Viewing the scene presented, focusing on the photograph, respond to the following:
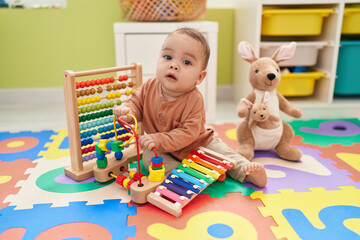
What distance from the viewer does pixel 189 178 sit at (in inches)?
39.6

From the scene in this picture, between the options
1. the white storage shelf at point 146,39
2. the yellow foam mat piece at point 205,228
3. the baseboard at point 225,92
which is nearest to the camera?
the yellow foam mat piece at point 205,228

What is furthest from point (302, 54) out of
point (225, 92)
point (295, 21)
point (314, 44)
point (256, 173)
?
point (256, 173)

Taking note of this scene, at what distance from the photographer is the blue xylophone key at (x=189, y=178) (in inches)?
38.7

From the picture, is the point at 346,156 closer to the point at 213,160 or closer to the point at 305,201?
the point at 305,201

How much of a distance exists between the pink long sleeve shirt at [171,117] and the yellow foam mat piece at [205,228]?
0.24m

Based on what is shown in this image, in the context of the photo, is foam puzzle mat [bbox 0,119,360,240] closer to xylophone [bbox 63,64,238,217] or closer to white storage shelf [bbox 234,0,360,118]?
xylophone [bbox 63,64,238,217]

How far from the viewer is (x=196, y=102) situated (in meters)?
1.09

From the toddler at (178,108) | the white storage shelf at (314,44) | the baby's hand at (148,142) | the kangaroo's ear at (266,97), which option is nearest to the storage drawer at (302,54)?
the white storage shelf at (314,44)

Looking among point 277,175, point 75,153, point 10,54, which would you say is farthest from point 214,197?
point 10,54

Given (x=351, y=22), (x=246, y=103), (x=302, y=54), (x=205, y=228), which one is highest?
(x=351, y=22)

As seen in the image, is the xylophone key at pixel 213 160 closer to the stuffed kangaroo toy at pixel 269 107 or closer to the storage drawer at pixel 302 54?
the stuffed kangaroo toy at pixel 269 107

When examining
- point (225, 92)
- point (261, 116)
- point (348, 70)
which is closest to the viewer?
point (261, 116)

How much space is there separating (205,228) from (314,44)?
1.23 meters

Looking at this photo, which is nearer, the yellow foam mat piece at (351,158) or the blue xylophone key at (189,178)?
the blue xylophone key at (189,178)
